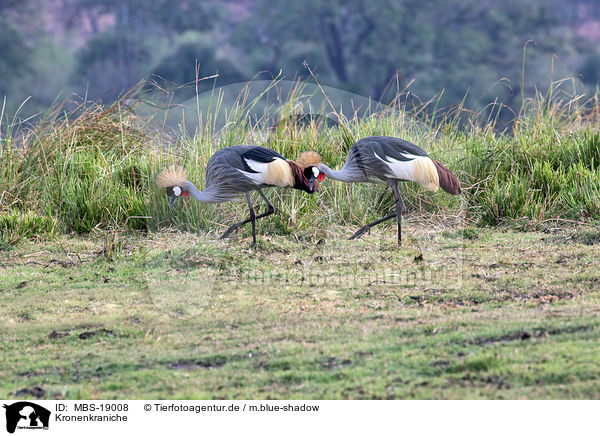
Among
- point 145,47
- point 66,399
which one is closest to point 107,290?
point 66,399

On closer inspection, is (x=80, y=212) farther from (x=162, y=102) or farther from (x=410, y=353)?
(x=410, y=353)

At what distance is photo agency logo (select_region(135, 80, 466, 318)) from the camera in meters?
5.48

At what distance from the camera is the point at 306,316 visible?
14.6ft

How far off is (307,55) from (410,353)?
2572cm

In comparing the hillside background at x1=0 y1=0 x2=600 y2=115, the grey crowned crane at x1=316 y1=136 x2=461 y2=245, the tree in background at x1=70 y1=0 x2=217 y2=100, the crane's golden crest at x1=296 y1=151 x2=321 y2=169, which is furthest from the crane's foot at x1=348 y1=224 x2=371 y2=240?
the tree in background at x1=70 y1=0 x2=217 y2=100

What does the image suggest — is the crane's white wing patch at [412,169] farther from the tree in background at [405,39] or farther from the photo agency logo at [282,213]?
the tree in background at [405,39]

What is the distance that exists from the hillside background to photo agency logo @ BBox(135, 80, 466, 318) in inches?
763

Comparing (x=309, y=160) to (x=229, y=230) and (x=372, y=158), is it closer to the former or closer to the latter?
(x=372, y=158)

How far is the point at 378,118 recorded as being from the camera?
8328mm

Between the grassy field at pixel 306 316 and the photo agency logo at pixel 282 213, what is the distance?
0.04 metres
